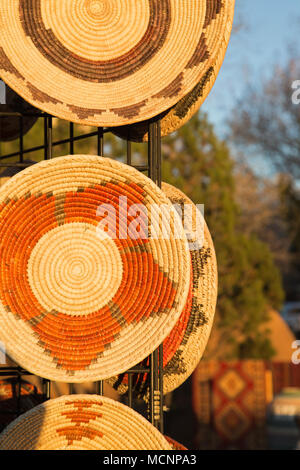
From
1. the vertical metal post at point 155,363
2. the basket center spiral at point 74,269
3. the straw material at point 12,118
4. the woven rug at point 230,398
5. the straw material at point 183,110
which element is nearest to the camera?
the basket center spiral at point 74,269

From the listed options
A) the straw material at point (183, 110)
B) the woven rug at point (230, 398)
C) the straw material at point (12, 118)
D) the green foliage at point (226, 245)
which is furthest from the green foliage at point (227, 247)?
the straw material at point (183, 110)

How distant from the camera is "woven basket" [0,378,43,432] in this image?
2977 millimetres

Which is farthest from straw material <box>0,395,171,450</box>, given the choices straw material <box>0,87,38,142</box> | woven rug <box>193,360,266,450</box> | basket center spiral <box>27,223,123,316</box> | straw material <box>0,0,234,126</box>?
woven rug <box>193,360,266,450</box>

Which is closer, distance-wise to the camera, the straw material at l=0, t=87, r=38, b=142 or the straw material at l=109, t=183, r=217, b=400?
the straw material at l=109, t=183, r=217, b=400

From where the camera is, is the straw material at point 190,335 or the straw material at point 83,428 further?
the straw material at point 190,335

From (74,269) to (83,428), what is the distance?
0.59 m

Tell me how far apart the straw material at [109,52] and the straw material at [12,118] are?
894mm

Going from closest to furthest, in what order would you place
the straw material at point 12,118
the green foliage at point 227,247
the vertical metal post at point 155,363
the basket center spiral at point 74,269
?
the basket center spiral at point 74,269, the vertical metal post at point 155,363, the straw material at point 12,118, the green foliage at point 227,247

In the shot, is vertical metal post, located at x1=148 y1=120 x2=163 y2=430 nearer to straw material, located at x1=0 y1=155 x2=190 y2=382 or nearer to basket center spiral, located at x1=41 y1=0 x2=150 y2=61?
straw material, located at x1=0 y1=155 x2=190 y2=382

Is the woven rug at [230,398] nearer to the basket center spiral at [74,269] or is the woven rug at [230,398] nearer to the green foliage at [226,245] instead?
the green foliage at [226,245]

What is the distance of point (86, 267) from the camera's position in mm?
2494

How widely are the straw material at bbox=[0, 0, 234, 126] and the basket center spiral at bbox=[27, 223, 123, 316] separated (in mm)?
460

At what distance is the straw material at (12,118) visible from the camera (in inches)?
137
